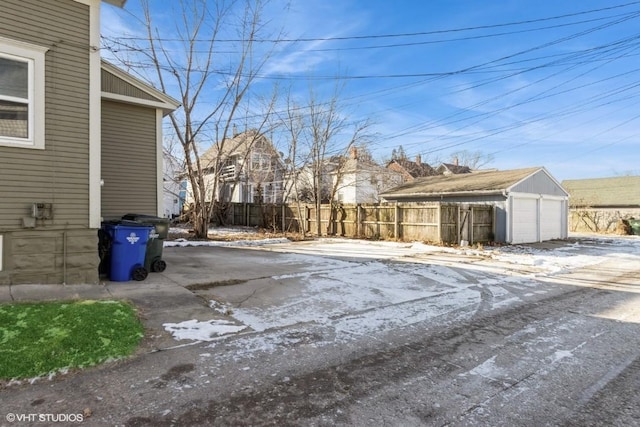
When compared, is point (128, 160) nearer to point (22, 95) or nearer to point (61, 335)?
point (22, 95)

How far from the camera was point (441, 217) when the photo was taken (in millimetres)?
15438

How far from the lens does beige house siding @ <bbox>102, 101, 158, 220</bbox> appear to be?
837cm

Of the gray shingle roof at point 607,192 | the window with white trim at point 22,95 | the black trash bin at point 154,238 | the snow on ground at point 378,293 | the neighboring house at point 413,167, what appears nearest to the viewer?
the snow on ground at point 378,293

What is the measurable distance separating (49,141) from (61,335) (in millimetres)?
3495

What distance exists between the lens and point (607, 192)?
3516 centimetres

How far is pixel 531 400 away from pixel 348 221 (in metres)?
16.4

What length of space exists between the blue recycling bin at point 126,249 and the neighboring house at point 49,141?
15.2 inches

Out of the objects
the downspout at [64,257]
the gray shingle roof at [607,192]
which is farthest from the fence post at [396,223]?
the gray shingle roof at [607,192]

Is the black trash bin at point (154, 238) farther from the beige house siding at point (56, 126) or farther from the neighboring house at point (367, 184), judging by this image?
A: the neighboring house at point (367, 184)

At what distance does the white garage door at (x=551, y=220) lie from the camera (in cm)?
1870

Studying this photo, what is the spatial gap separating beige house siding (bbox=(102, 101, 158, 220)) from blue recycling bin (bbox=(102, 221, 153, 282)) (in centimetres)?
203

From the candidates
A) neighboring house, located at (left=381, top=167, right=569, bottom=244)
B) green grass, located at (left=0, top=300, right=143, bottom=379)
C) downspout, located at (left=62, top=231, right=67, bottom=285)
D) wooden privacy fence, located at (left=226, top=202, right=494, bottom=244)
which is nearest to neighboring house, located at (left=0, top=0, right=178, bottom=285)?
downspout, located at (left=62, top=231, right=67, bottom=285)

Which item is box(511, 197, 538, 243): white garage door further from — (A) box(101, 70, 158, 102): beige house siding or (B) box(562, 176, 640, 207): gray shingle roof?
(B) box(562, 176, 640, 207): gray shingle roof

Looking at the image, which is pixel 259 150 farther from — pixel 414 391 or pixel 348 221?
pixel 414 391
